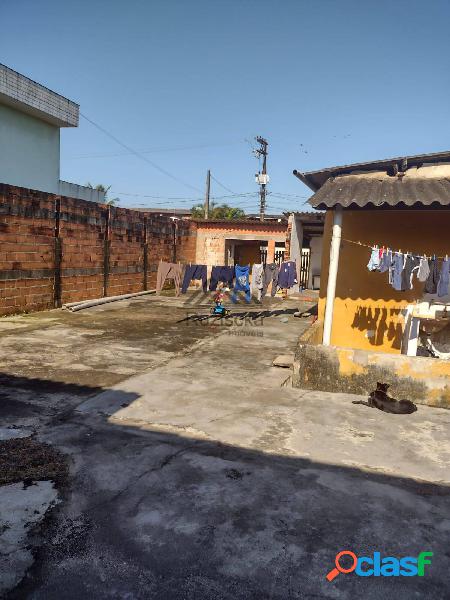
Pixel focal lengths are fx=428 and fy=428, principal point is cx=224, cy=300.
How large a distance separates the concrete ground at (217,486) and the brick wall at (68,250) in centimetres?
510

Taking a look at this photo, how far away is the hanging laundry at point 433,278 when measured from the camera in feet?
22.0

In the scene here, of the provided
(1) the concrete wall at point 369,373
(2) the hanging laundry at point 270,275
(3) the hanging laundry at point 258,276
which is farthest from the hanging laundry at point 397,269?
(2) the hanging laundry at point 270,275

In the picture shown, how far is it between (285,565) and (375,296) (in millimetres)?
5623

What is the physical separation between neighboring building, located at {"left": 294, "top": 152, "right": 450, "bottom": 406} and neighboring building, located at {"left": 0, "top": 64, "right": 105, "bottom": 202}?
48.4 feet

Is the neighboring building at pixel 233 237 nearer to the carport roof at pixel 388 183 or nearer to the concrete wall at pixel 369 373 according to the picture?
the carport roof at pixel 388 183

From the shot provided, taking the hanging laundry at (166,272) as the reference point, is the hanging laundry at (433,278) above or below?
above

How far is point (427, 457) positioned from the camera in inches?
167

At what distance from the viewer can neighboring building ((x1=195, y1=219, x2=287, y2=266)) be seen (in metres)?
20.8

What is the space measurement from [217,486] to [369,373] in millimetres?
3302

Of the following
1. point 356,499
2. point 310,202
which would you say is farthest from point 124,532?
point 310,202

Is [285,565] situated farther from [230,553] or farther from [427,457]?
[427,457]

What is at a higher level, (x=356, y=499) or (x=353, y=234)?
(x=353, y=234)

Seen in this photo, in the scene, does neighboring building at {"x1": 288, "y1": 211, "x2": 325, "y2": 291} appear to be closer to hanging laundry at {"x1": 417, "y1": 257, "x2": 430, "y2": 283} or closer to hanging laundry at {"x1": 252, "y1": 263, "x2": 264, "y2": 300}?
hanging laundry at {"x1": 252, "y1": 263, "x2": 264, "y2": 300}

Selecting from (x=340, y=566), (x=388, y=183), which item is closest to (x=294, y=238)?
(x=388, y=183)
